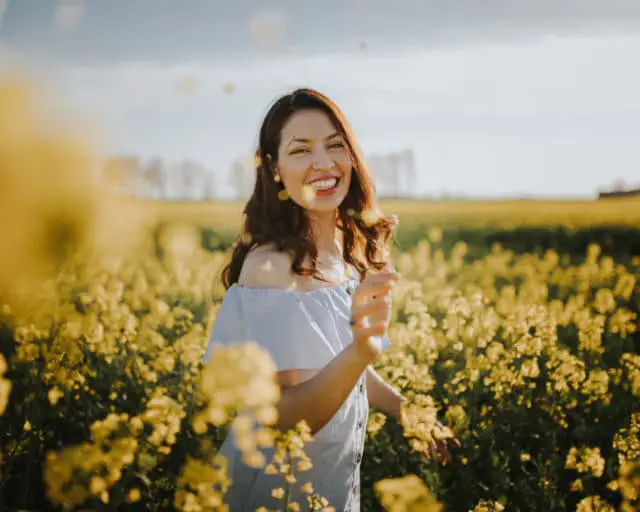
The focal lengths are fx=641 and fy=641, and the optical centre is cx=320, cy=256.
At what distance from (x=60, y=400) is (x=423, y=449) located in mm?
2518

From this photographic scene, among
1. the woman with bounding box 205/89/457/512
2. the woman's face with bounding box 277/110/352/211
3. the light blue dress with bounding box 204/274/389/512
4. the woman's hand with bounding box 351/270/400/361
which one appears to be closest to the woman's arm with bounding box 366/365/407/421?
the woman with bounding box 205/89/457/512

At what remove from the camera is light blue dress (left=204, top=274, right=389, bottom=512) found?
1.79 m

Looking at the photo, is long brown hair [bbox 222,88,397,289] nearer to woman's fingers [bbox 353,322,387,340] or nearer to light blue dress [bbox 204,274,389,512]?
light blue dress [bbox 204,274,389,512]

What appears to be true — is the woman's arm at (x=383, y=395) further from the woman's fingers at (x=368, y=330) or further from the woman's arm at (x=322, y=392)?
the woman's fingers at (x=368, y=330)

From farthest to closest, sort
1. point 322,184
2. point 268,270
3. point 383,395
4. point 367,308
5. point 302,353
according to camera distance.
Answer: point 383,395
point 322,184
point 268,270
point 302,353
point 367,308

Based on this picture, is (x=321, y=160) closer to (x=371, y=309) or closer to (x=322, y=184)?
(x=322, y=184)

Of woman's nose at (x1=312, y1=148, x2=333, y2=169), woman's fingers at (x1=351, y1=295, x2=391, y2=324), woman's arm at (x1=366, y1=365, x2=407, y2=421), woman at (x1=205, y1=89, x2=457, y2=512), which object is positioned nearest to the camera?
woman's fingers at (x1=351, y1=295, x2=391, y2=324)

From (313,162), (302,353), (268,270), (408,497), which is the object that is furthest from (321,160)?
(408,497)

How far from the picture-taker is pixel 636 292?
23.4ft

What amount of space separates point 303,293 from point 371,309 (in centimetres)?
49

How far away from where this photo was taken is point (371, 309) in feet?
4.73

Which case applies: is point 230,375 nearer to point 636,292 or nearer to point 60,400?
point 60,400

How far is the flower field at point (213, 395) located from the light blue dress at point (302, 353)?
3.3 inches

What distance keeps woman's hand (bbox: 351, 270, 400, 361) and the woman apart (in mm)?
175
